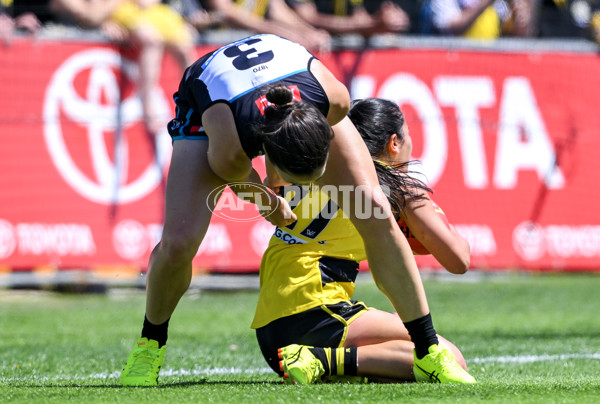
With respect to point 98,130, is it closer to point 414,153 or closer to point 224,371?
point 414,153

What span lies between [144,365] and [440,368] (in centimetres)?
134

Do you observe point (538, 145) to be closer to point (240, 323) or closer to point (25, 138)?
point (240, 323)

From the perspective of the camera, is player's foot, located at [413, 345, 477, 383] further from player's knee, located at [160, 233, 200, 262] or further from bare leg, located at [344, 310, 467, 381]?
player's knee, located at [160, 233, 200, 262]

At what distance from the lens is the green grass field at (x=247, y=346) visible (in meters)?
3.73

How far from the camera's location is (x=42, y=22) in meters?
9.95

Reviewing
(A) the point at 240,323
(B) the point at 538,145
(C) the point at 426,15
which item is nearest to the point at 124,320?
(A) the point at 240,323

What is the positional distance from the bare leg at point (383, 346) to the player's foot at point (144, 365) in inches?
34.5

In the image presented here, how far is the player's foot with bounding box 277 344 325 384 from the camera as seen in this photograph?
4.03 m

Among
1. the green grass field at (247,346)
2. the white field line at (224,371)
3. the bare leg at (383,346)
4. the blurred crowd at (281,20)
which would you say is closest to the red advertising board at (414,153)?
the blurred crowd at (281,20)

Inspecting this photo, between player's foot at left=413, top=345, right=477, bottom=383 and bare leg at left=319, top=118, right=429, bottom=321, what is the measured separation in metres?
0.18

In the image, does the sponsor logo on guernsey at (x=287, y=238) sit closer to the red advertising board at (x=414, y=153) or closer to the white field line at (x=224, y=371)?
the white field line at (x=224, y=371)

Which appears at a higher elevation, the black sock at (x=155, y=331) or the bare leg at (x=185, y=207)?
the bare leg at (x=185, y=207)

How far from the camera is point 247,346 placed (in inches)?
248

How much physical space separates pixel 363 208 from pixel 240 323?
12.3 feet
